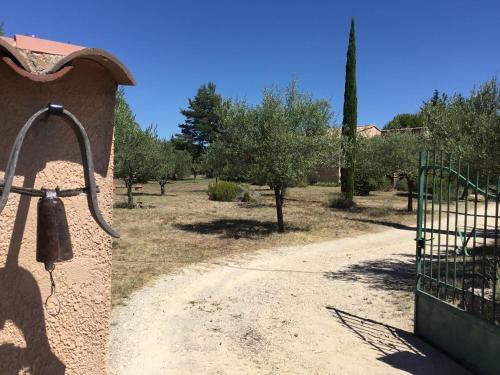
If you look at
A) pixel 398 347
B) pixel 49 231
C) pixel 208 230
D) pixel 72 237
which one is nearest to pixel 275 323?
pixel 398 347

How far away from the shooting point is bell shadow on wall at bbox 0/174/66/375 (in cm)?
213

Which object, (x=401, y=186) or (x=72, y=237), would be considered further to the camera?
(x=401, y=186)

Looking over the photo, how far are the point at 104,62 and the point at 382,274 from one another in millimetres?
7615

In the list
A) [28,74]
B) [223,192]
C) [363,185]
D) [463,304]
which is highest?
[28,74]

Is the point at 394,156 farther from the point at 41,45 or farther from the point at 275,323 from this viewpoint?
the point at 41,45

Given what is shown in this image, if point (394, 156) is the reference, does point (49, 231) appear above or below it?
below

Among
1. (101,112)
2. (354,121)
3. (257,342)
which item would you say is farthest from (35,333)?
(354,121)

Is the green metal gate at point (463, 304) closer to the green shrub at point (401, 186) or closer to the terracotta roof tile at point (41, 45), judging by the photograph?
the terracotta roof tile at point (41, 45)

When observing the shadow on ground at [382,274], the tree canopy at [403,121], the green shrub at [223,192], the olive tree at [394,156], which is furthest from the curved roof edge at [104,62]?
the tree canopy at [403,121]

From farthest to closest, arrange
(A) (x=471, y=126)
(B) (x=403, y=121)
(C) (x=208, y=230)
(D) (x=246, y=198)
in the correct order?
(B) (x=403, y=121)
(D) (x=246, y=198)
(C) (x=208, y=230)
(A) (x=471, y=126)

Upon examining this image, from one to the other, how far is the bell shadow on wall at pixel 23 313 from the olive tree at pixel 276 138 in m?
10.3

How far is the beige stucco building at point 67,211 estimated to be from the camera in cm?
209

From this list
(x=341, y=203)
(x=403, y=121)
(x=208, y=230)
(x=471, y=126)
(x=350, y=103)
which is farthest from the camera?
(x=403, y=121)

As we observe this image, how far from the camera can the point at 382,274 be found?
340 inches
